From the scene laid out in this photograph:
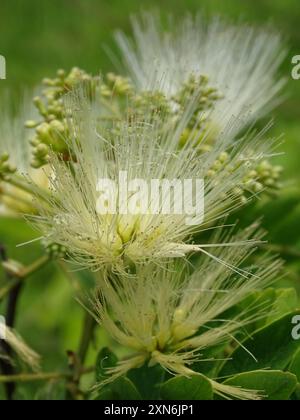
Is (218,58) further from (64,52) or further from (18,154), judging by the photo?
(64,52)

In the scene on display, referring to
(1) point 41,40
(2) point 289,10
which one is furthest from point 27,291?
(2) point 289,10

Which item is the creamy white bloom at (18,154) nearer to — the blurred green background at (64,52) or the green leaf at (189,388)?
the blurred green background at (64,52)

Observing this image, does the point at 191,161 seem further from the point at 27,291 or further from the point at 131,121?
the point at 27,291

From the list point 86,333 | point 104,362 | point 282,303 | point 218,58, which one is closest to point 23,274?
point 86,333

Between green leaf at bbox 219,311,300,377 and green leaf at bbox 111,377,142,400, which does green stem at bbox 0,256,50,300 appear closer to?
green leaf at bbox 111,377,142,400

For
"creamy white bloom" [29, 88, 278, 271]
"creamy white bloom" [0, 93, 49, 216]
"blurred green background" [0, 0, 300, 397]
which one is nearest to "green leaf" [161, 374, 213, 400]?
"creamy white bloom" [29, 88, 278, 271]
